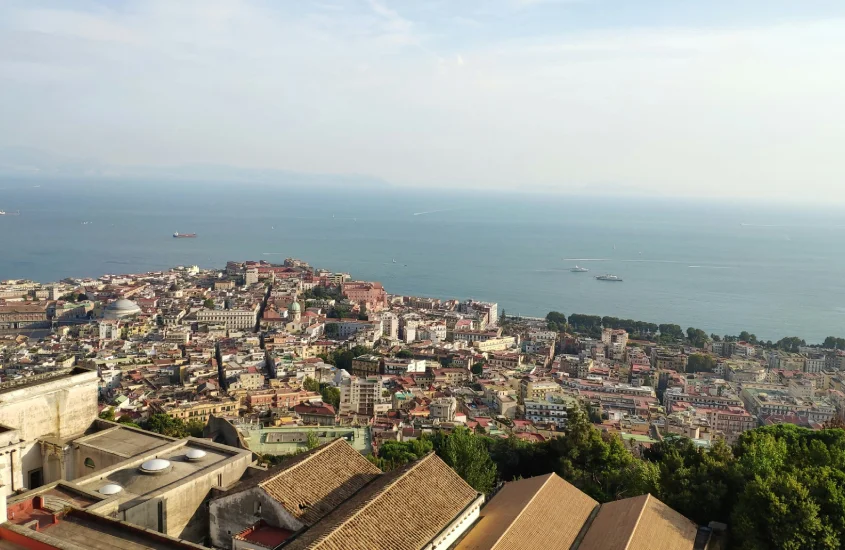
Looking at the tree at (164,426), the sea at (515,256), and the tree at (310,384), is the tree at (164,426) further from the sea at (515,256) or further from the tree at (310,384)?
the sea at (515,256)

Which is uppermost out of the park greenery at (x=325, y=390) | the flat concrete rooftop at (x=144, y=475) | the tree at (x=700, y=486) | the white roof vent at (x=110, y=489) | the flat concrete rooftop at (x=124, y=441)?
the white roof vent at (x=110, y=489)

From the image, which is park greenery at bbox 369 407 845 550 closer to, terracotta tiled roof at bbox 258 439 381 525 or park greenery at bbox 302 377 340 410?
terracotta tiled roof at bbox 258 439 381 525

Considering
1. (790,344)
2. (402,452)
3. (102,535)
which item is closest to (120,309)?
(402,452)

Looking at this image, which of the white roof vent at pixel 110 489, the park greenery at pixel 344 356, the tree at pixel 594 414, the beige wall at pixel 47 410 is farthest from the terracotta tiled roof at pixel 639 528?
the park greenery at pixel 344 356

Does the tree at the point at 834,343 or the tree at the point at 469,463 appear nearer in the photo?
the tree at the point at 469,463

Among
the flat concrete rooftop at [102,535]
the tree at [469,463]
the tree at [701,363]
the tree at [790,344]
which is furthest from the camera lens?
the tree at [790,344]

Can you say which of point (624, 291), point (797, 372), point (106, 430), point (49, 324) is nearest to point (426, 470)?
point (106, 430)

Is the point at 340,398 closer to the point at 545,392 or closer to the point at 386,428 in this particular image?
the point at 386,428
